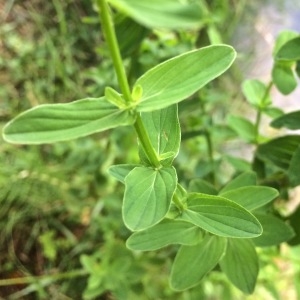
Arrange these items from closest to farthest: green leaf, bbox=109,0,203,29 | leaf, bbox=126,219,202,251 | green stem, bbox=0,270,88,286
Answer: green leaf, bbox=109,0,203,29 → leaf, bbox=126,219,202,251 → green stem, bbox=0,270,88,286

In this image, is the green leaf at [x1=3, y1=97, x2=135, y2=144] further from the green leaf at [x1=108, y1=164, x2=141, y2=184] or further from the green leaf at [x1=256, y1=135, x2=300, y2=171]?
the green leaf at [x1=256, y1=135, x2=300, y2=171]

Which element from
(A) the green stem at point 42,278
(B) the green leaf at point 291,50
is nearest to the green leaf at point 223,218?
(B) the green leaf at point 291,50

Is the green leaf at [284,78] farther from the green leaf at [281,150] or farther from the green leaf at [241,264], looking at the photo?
the green leaf at [241,264]

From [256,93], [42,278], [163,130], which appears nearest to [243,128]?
[256,93]

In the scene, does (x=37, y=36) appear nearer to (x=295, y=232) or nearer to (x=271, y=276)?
(x=271, y=276)

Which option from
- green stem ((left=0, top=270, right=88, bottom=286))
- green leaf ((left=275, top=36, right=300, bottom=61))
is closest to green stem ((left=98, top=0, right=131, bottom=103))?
green leaf ((left=275, top=36, right=300, bottom=61))

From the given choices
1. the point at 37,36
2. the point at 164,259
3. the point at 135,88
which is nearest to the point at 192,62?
the point at 135,88

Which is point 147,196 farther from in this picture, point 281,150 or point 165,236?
point 281,150

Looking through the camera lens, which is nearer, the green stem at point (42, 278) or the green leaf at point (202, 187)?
the green leaf at point (202, 187)
